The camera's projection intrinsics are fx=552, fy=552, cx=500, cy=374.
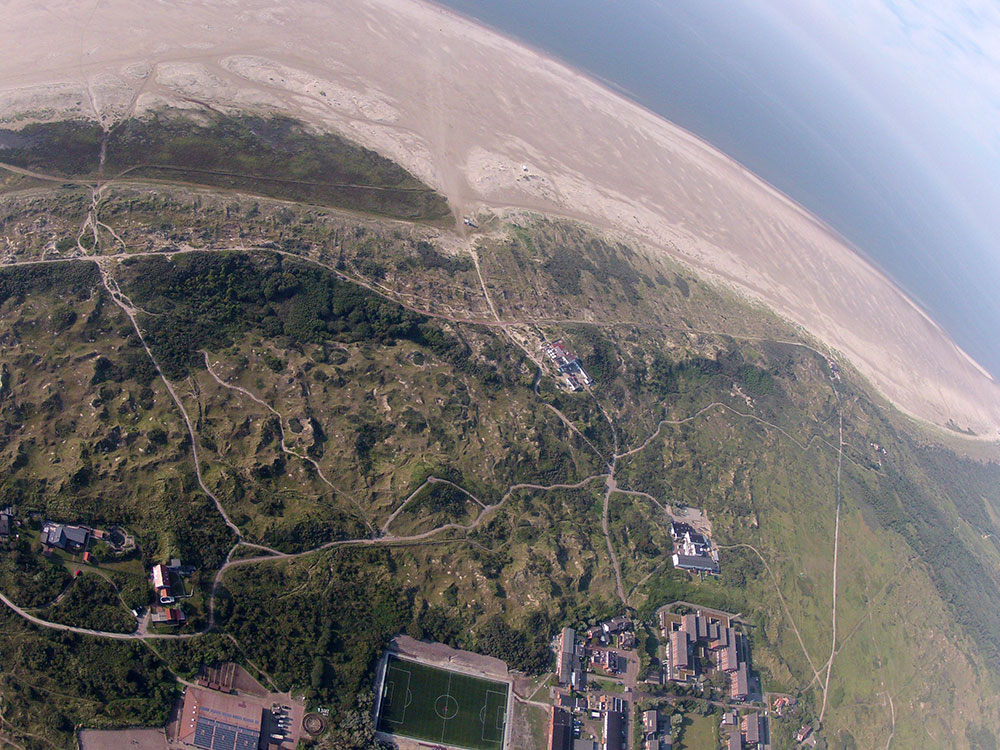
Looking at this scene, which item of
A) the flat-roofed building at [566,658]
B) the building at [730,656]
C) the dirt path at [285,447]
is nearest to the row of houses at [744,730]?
the building at [730,656]

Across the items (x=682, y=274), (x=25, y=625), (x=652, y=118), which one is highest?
(x=652, y=118)

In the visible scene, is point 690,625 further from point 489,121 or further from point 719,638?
point 489,121

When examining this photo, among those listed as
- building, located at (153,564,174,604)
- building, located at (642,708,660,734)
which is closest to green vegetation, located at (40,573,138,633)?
building, located at (153,564,174,604)

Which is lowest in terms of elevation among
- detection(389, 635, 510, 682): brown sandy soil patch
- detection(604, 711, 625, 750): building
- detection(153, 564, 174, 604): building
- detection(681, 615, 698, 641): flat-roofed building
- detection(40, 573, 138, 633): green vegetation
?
detection(40, 573, 138, 633): green vegetation

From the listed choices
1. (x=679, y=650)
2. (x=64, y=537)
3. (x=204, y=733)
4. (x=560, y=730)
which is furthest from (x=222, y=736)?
(x=679, y=650)

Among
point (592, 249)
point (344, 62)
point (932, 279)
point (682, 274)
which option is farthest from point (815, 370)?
point (344, 62)

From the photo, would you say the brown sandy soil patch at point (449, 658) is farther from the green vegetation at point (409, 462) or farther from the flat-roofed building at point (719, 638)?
the flat-roofed building at point (719, 638)

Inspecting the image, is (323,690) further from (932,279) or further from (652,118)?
(932,279)

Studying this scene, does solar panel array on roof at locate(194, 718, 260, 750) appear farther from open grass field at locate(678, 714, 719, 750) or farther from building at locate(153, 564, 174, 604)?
open grass field at locate(678, 714, 719, 750)
